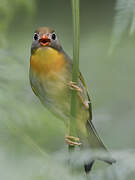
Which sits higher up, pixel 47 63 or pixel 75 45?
pixel 75 45

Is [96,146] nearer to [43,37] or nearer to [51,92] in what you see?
[51,92]

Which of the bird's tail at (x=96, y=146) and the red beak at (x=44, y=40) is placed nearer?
the bird's tail at (x=96, y=146)

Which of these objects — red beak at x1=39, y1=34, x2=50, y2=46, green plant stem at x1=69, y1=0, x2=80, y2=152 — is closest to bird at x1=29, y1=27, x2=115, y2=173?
red beak at x1=39, y1=34, x2=50, y2=46

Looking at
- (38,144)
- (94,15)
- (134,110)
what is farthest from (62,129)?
(94,15)

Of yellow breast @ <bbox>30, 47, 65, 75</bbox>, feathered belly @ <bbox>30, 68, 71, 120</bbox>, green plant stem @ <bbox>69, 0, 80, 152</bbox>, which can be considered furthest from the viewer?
yellow breast @ <bbox>30, 47, 65, 75</bbox>

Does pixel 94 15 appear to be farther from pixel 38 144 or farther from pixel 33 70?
pixel 38 144

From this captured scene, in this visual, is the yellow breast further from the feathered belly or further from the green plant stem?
the green plant stem

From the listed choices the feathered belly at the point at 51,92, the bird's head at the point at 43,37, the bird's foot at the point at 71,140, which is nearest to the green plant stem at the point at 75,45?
the bird's foot at the point at 71,140

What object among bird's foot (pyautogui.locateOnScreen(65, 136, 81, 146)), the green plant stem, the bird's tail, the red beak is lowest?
the bird's tail

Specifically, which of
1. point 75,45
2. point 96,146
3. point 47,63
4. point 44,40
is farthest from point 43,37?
point 75,45

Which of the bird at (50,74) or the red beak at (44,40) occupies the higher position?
the red beak at (44,40)

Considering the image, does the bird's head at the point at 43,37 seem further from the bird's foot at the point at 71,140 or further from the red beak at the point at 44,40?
the bird's foot at the point at 71,140

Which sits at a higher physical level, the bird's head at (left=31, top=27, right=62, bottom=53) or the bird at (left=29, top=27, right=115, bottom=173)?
the bird's head at (left=31, top=27, right=62, bottom=53)
